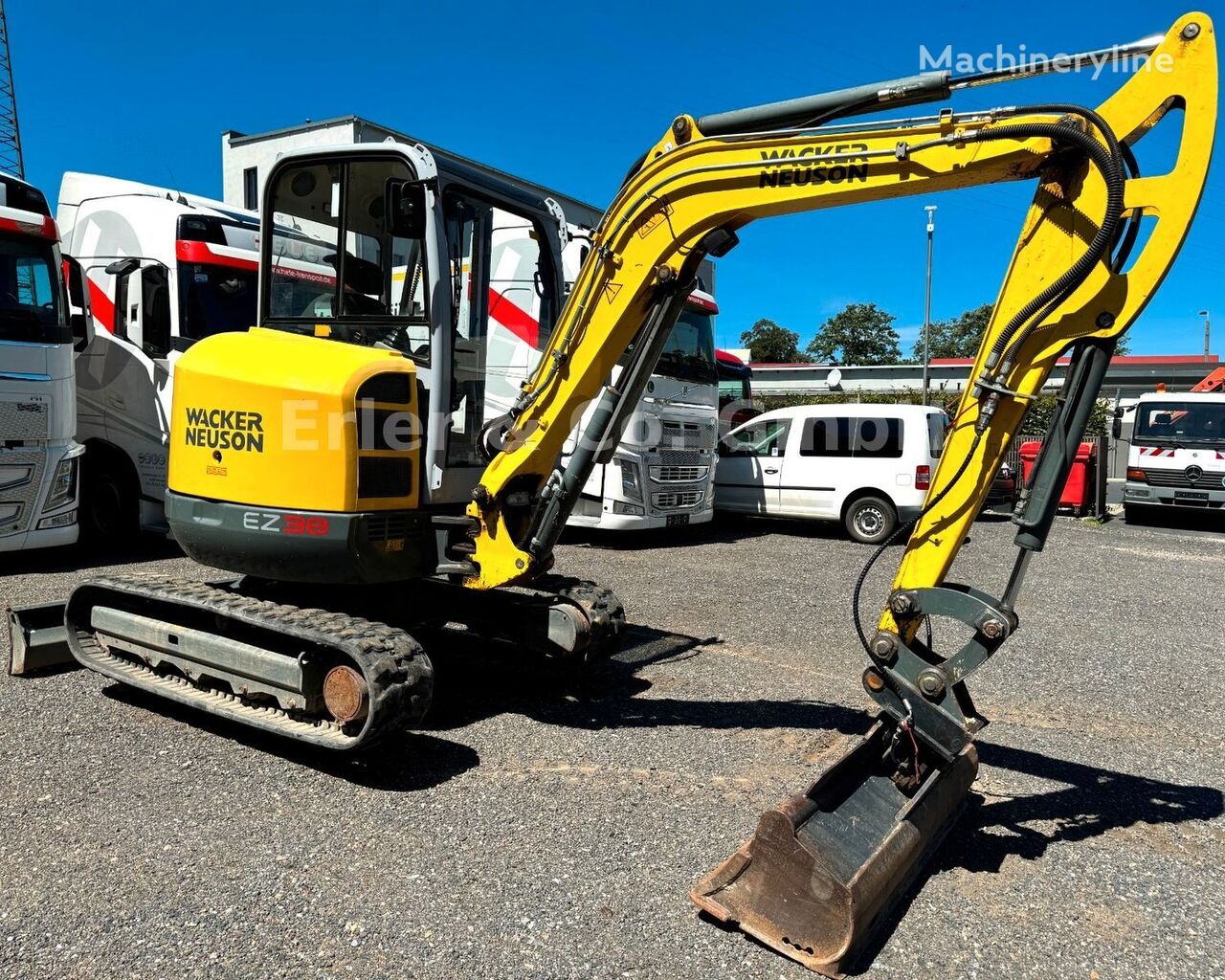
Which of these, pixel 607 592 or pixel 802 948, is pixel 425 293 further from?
pixel 802 948

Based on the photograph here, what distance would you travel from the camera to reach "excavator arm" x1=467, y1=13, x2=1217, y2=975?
119 inches

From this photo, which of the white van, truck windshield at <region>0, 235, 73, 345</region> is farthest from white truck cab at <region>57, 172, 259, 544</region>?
the white van

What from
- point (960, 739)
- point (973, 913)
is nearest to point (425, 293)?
point (960, 739)

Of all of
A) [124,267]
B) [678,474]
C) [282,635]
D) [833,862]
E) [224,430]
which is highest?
[124,267]

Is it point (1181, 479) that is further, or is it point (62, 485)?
point (1181, 479)

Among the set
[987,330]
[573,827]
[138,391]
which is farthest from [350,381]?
[138,391]

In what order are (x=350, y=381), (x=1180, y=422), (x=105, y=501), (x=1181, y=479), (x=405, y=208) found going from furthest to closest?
(x=1180, y=422) → (x=1181, y=479) → (x=105, y=501) → (x=405, y=208) → (x=350, y=381)

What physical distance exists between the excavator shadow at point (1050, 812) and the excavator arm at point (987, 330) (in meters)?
0.15

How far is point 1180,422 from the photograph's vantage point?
15328 mm

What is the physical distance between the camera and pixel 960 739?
329 cm

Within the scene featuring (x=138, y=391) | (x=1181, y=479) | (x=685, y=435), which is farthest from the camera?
(x=1181, y=479)

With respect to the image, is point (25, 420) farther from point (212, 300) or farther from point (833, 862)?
point (833, 862)

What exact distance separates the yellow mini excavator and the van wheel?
7882 millimetres

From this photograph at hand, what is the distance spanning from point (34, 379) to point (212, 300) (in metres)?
1.91
